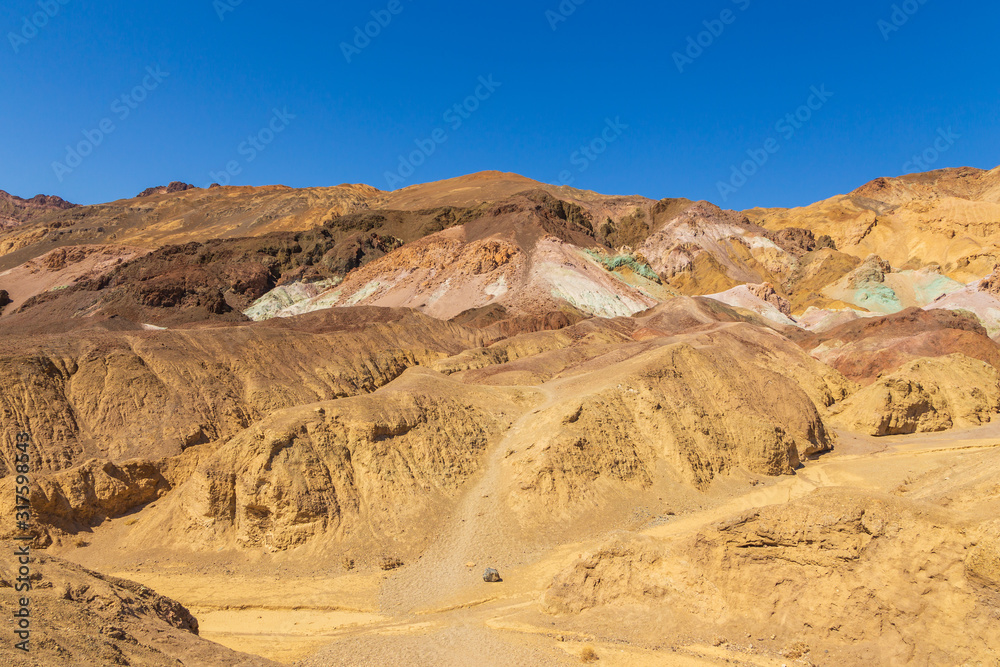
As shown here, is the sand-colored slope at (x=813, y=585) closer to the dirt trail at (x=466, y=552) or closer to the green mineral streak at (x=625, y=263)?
the dirt trail at (x=466, y=552)

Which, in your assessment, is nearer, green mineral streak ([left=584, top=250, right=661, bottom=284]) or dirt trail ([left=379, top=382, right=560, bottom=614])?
dirt trail ([left=379, top=382, right=560, bottom=614])

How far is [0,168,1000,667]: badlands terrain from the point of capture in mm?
10992

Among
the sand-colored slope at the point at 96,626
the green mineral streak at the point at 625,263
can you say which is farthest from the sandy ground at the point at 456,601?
the green mineral streak at the point at 625,263

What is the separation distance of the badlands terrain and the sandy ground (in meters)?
0.08

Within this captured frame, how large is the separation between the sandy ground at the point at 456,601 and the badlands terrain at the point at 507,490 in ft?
0.26

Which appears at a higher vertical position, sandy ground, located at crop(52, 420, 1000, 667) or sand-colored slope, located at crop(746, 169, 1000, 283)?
sand-colored slope, located at crop(746, 169, 1000, 283)

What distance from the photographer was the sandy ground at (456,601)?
39.5 feet

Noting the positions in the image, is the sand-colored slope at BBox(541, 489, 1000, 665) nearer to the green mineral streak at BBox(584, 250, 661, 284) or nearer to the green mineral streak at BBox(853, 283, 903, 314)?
the green mineral streak at BBox(584, 250, 661, 284)

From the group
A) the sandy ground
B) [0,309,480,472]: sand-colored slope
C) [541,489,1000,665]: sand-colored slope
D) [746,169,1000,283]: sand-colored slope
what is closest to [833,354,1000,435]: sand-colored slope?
the sandy ground

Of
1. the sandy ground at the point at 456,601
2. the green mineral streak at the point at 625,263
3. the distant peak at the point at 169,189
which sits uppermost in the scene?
the distant peak at the point at 169,189

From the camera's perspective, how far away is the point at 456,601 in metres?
15.6

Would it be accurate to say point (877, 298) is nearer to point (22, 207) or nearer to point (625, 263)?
point (625, 263)

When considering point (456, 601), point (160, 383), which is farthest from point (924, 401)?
point (160, 383)

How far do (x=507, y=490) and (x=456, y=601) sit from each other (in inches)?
216
